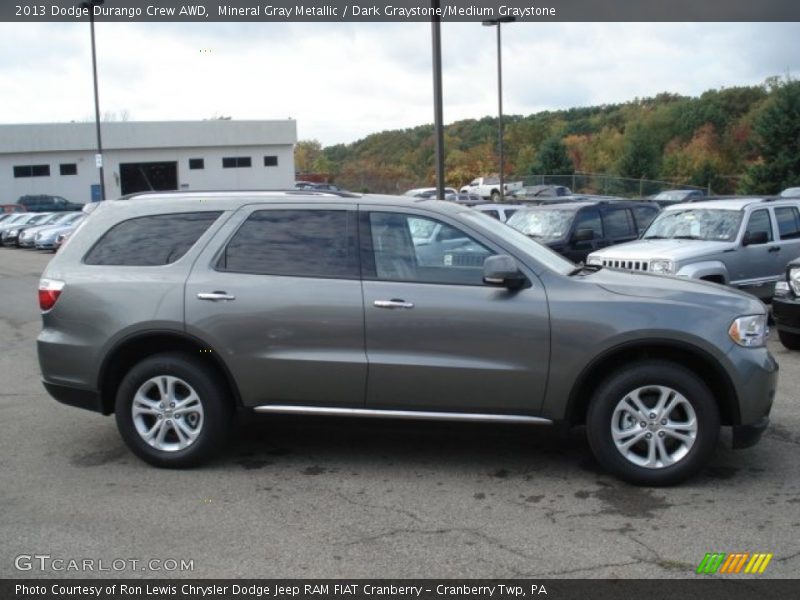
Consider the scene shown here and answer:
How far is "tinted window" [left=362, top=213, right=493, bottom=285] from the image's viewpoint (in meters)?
5.73

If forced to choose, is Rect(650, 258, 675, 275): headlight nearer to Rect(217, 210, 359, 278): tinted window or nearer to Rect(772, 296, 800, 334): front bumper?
Rect(772, 296, 800, 334): front bumper

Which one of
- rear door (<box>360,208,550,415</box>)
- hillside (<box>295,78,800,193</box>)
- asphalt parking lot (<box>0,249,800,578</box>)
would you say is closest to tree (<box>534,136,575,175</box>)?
hillside (<box>295,78,800,193</box>)

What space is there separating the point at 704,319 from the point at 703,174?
50228mm

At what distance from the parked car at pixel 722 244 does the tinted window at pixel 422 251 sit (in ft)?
Answer: 17.7

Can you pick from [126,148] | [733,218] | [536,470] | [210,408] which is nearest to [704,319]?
[536,470]

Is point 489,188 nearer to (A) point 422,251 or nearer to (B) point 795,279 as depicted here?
(B) point 795,279

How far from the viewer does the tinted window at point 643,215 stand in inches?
612

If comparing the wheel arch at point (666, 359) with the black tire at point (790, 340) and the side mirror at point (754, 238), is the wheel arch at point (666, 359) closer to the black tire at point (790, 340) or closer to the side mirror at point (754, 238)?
the black tire at point (790, 340)

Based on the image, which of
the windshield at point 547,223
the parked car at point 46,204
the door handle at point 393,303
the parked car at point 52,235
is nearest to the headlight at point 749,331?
the door handle at point 393,303

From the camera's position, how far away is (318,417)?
5.80 meters

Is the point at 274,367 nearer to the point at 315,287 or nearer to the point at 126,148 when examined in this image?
the point at 315,287

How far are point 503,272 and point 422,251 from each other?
62 cm

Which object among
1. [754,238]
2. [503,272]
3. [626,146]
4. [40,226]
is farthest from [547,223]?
[626,146]

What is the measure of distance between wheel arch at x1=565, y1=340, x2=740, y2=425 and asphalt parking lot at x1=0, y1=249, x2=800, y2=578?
0.35 meters
